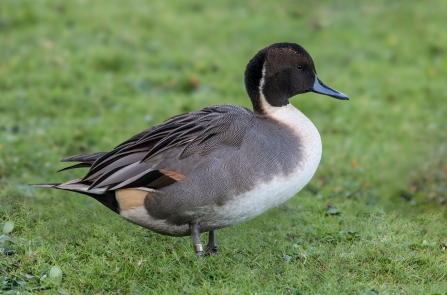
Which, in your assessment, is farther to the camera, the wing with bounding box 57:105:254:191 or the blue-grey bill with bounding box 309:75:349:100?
the blue-grey bill with bounding box 309:75:349:100

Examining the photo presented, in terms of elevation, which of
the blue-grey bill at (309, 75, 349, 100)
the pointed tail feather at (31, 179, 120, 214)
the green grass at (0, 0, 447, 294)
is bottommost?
the green grass at (0, 0, 447, 294)

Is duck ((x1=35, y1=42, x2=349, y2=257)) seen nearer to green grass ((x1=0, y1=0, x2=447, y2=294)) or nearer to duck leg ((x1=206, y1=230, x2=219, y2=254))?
duck leg ((x1=206, y1=230, x2=219, y2=254))

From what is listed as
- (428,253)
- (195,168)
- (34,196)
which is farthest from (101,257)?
(428,253)

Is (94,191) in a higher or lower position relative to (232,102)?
higher

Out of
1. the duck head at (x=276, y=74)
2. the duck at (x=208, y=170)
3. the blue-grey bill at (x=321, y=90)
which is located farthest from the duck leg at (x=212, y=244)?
the blue-grey bill at (x=321, y=90)

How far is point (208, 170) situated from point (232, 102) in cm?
371

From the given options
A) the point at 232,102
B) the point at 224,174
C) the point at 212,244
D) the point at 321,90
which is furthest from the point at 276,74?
the point at 232,102

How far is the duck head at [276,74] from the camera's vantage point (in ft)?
13.7

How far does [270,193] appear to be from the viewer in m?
3.77

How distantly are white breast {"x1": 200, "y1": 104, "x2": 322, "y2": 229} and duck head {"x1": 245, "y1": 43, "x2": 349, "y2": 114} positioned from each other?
27cm

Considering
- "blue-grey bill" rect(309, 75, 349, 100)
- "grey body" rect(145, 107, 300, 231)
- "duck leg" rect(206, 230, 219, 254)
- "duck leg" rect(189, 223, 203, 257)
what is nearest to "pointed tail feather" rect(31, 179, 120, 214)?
"grey body" rect(145, 107, 300, 231)

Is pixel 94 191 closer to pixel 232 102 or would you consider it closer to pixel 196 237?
pixel 196 237

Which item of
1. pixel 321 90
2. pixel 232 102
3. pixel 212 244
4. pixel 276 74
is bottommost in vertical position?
pixel 232 102

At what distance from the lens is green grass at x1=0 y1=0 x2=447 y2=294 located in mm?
3752
